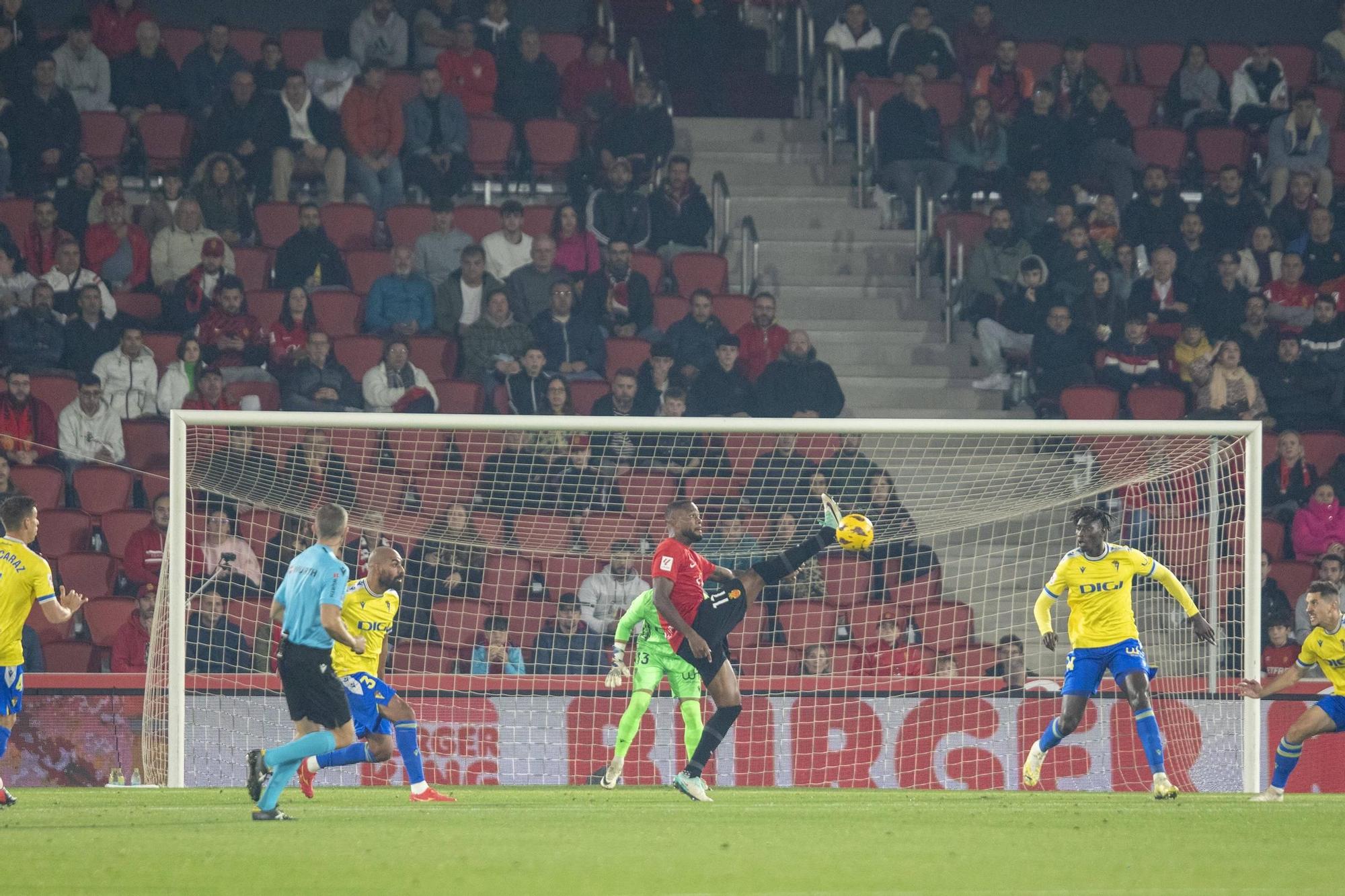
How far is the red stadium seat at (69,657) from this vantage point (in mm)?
13773

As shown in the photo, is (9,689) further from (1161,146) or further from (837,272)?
(1161,146)

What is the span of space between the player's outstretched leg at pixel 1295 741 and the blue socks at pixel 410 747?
4855mm

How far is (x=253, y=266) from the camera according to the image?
54.3 feet

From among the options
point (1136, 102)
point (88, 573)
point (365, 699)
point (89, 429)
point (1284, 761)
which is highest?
point (1136, 102)

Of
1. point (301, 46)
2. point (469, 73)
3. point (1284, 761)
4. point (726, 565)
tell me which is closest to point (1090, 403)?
point (726, 565)

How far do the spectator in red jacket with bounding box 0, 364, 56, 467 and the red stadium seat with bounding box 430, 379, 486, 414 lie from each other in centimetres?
307

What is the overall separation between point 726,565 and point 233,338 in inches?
182

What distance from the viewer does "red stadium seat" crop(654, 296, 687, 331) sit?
666 inches

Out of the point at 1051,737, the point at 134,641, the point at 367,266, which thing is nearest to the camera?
the point at 1051,737

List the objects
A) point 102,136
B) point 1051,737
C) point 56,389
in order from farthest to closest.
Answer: point 102,136, point 56,389, point 1051,737

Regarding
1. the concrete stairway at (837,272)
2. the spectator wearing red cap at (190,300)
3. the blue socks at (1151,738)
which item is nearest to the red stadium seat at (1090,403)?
the concrete stairway at (837,272)

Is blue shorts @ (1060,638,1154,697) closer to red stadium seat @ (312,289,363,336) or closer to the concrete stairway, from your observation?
the concrete stairway

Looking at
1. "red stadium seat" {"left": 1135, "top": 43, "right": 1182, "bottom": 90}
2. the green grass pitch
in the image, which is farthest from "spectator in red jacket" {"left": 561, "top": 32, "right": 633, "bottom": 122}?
the green grass pitch

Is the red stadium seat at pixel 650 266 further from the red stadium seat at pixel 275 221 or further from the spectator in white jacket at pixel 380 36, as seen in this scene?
the spectator in white jacket at pixel 380 36
